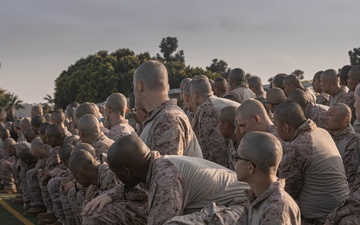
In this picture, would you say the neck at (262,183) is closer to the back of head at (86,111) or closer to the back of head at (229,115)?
the back of head at (229,115)

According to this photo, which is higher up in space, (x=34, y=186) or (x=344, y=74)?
(x=344, y=74)

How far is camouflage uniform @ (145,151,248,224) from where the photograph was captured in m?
5.15

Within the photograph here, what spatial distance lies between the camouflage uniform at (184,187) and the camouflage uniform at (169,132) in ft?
2.19

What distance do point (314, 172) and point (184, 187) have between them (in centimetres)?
146

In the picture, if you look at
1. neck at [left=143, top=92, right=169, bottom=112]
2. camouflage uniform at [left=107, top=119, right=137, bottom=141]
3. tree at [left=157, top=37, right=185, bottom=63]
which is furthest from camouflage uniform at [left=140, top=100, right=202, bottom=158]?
tree at [left=157, top=37, right=185, bottom=63]

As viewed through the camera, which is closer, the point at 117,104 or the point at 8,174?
the point at 117,104

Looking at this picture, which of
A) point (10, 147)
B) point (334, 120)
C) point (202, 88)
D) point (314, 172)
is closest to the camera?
point (314, 172)

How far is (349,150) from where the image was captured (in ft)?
23.8

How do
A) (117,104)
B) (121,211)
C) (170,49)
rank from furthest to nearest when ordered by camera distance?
(170,49), (117,104), (121,211)

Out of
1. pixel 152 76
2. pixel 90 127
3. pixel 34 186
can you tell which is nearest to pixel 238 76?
pixel 90 127

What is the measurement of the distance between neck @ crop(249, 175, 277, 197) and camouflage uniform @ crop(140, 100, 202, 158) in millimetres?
1552

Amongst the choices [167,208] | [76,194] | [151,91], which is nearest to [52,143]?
[76,194]

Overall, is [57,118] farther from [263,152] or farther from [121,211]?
[263,152]

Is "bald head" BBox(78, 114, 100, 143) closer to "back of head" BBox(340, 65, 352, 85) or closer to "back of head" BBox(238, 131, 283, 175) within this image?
"back of head" BBox(238, 131, 283, 175)
